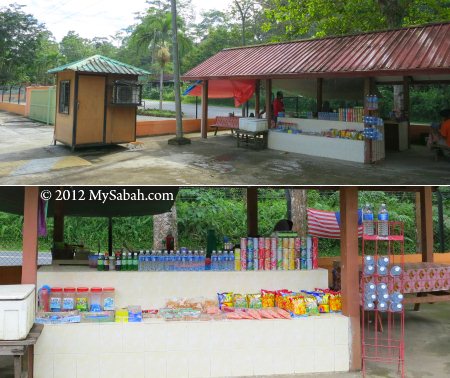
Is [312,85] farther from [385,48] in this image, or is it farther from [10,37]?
[10,37]

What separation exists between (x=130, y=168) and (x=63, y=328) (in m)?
2.37

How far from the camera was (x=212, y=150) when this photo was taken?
218 inches

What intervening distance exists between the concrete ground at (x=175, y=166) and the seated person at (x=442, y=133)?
26 cm

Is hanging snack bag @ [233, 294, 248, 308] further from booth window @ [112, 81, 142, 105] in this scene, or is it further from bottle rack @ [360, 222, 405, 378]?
booth window @ [112, 81, 142, 105]

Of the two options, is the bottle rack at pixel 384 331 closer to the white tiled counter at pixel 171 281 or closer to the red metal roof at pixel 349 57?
the white tiled counter at pixel 171 281

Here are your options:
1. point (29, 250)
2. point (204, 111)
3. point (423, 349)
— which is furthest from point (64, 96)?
point (423, 349)

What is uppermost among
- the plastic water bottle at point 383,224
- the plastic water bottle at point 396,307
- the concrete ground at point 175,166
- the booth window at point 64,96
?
the booth window at point 64,96

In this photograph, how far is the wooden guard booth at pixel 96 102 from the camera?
429 centimetres

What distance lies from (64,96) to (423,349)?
576 cm

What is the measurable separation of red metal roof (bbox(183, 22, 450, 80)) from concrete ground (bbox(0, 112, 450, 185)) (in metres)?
0.81

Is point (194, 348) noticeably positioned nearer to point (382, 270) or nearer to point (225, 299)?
point (225, 299)

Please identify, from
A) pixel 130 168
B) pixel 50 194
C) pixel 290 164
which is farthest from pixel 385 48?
pixel 50 194

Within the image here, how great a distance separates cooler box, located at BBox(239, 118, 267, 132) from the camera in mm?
6855

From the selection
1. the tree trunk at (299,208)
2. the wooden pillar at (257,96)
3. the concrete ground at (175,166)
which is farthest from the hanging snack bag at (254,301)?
the tree trunk at (299,208)
